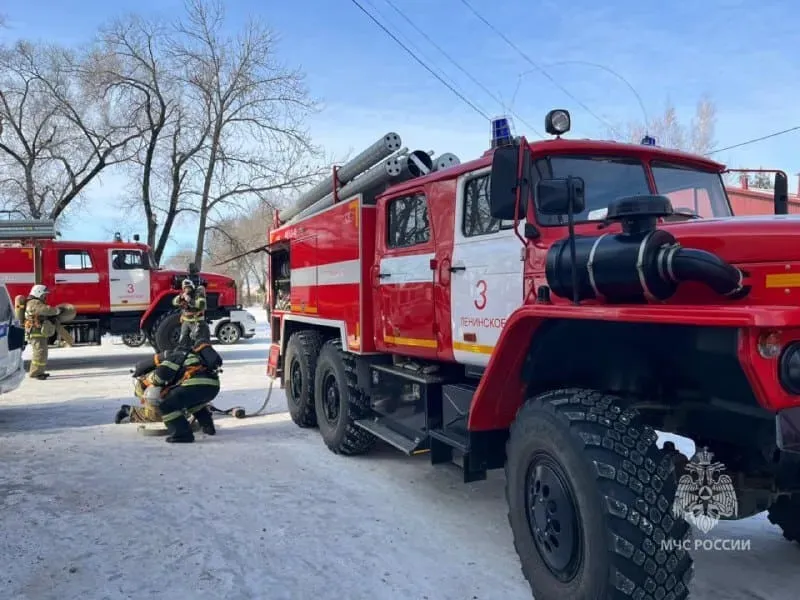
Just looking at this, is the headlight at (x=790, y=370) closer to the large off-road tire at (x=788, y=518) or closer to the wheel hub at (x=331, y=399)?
the large off-road tire at (x=788, y=518)

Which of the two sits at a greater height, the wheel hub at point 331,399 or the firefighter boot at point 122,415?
the wheel hub at point 331,399

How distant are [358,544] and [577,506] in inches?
70.1

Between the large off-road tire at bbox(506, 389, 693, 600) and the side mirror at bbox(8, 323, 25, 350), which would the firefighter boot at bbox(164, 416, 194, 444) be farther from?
the large off-road tire at bbox(506, 389, 693, 600)

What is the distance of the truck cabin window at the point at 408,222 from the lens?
5.23 m

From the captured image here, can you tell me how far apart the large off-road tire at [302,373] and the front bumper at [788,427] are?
5.50 meters

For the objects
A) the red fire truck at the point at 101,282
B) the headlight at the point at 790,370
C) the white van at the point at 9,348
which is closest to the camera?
the headlight at the point at 790,370

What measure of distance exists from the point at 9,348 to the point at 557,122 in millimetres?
7227

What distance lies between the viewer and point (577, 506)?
3031 mm

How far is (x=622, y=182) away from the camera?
4.17 meters

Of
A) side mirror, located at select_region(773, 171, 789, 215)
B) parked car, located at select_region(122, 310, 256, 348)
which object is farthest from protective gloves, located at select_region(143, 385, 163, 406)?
parked car, located at select_region(122, 310, 256, 348)

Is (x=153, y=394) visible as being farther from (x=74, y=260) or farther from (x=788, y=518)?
(x=74, y=260)

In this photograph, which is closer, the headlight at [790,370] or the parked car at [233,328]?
the headlight at [790,370]

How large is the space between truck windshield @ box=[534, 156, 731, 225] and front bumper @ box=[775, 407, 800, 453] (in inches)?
66.1

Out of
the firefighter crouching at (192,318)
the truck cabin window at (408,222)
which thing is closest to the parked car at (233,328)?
the firefighter crouching at (192,318)
